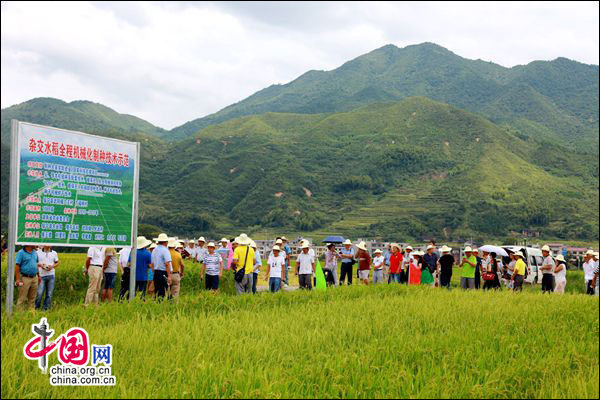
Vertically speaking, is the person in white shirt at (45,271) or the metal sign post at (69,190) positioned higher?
the metal sign post at (69,190)

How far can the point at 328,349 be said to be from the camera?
737 centimetres

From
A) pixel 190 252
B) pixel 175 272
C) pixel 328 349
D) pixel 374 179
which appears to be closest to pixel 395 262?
pixel 190 252

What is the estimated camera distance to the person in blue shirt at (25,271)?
1151cm

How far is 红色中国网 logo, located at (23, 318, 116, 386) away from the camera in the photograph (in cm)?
577

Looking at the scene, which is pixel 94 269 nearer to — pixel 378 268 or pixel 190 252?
pixel 190 252

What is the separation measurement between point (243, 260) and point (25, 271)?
16.0 ft

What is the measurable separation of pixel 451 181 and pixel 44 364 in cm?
11887

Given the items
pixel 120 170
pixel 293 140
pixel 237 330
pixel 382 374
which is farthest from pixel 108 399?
pixel 293 140

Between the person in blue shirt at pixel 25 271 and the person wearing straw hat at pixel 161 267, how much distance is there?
239 cm

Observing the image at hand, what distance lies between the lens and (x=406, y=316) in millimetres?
9844

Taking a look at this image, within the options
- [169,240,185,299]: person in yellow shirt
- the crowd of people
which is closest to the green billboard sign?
the crowd of people

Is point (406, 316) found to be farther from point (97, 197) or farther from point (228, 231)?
point (228, 231)

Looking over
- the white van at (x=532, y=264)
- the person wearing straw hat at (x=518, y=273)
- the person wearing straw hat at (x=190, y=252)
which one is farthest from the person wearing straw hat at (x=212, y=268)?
the white van at (x=532, y=264)

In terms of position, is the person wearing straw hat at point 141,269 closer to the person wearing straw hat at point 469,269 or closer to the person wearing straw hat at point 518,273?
the person wearing straw hat at point 469,269
